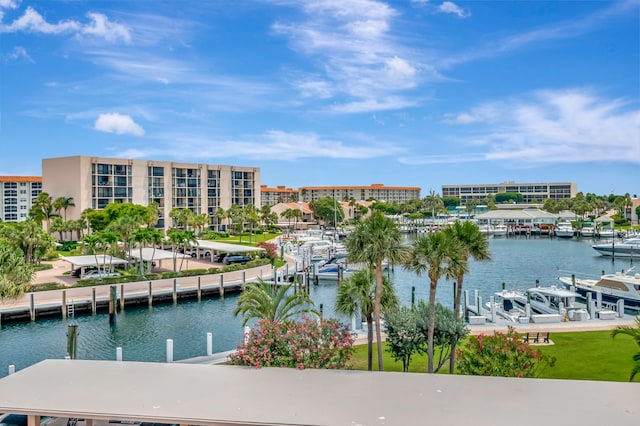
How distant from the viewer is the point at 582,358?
23.2 meters

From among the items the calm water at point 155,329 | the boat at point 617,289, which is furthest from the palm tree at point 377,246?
the boat at point 617,289

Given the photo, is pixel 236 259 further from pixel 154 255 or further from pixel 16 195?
pixel 16 195

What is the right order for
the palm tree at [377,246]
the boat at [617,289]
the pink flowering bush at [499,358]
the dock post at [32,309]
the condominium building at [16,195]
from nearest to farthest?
the pink flowering bush at [499,358] → the palm tree at [377,246] → the dock post at [32,309] → the boat at [617,289] → the condominium building at [16,195]

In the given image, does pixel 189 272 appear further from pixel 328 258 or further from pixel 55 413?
pixel 55 413

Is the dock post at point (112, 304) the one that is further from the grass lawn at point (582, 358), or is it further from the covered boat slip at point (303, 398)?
the covered boat slip at point (303, 398)

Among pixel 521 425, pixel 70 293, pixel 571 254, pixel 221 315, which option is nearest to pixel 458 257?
pixel 521 425

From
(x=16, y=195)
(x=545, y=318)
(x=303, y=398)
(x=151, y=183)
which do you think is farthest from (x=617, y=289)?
(x=16, y=195)

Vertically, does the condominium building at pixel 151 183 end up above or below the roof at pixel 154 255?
above

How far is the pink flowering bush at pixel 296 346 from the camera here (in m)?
Result: 17.3

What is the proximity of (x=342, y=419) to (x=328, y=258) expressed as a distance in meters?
60.5

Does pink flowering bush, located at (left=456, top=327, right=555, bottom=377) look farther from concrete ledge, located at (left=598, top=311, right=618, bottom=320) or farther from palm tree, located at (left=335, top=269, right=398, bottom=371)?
concrete ledge, located at (left=598, top=311, right=618, bottom=320)

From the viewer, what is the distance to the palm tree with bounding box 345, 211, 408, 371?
1986 centimetres

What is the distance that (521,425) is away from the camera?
38.5ft

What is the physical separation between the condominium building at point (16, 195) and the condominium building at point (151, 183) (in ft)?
154
